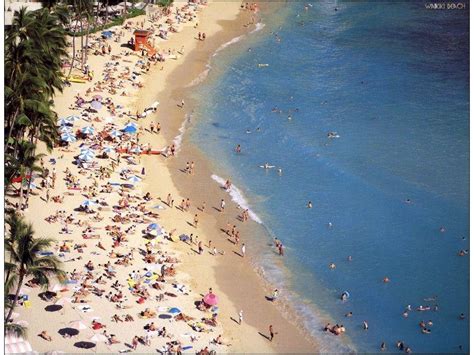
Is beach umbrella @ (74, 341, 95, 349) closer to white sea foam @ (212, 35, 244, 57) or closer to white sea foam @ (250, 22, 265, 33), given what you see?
white sea foam @ (212, 35, 244, 57)

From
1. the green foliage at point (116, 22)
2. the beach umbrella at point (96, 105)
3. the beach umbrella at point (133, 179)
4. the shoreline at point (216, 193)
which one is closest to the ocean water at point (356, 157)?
the shoreline at point (216, 193)

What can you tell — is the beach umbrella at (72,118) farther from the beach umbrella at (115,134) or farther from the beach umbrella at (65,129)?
the beach umbrella at (115,134)

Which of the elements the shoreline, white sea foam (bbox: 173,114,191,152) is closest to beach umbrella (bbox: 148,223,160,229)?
the shoreline

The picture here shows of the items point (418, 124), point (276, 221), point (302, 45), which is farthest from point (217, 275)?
point (302, 45)

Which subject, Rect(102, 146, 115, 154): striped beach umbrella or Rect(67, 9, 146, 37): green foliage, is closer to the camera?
Rect(102, 146, 115, 154): striped beach umbrella

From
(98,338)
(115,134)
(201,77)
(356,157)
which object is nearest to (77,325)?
(98,338)

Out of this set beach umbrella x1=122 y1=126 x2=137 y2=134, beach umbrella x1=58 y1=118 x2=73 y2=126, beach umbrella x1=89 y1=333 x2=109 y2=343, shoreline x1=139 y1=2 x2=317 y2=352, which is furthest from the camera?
beach umbrella x1=122 y1=126 x2=137 y2=134
